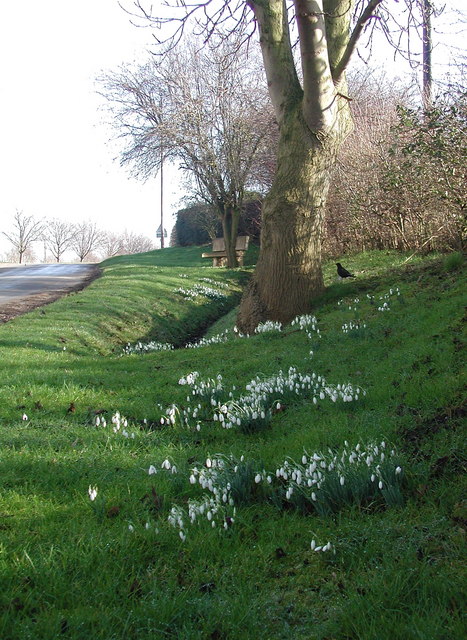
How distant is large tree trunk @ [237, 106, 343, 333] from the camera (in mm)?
10328

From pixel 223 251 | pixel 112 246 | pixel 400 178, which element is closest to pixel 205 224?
pixel 223 251

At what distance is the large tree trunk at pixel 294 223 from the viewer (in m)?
10.3

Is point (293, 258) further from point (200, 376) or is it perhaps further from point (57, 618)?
point (57, 618)

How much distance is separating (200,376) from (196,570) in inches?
161

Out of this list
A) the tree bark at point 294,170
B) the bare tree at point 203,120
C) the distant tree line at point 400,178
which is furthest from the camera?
the bare tree at point 203,120

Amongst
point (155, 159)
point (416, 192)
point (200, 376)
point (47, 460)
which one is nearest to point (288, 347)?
point (200, 376)

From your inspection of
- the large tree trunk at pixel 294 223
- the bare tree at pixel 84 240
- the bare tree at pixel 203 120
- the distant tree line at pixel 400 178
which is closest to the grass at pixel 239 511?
the large tree trunk at pixel 294 223

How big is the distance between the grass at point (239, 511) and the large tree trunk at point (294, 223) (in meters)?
3.06

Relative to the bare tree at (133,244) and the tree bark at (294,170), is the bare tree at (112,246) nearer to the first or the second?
the bare tree at (133,244)

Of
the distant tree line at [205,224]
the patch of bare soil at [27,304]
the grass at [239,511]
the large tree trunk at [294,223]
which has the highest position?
the distant tree line at [205,224]

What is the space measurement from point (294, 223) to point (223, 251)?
69.6 feet

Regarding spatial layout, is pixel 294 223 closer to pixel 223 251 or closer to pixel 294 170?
pixel 294 170

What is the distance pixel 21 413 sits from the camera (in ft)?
18.1

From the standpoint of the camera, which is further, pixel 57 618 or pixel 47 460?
pixel 47 460
